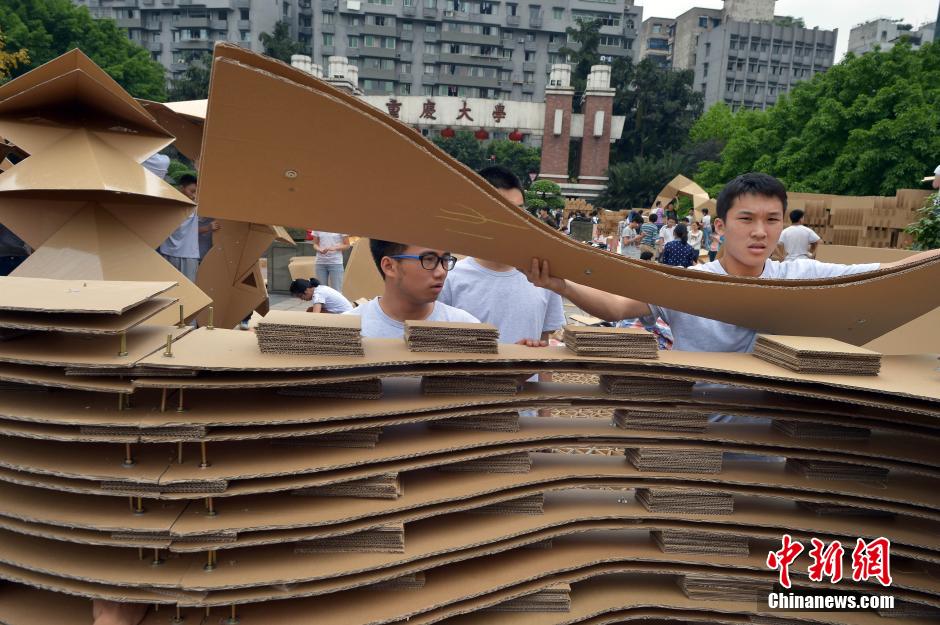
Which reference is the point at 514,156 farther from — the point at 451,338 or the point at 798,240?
the point at 451,338

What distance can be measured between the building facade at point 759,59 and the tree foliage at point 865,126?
165ft

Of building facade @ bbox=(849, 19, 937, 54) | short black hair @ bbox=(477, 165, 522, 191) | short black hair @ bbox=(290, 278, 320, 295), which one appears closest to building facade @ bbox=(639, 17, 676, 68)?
building facade @ bbox=(849, 19, 937, 54)

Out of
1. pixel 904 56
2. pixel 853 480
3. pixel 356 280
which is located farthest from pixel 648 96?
pixel 853 480

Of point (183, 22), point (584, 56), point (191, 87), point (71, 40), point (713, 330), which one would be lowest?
point (713, 330)

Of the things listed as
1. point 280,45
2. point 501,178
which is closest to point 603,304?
point 501,178

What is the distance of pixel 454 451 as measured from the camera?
79.7 inches

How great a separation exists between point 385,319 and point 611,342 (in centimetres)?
121

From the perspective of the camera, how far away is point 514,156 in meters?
48.6

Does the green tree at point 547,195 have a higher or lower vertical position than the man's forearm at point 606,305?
higher

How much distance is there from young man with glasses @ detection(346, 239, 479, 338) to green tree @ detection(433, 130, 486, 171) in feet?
152

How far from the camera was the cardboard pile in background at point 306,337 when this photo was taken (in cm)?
186

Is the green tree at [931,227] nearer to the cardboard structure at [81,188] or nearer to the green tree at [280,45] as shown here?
the cardboard structure at [81,188]

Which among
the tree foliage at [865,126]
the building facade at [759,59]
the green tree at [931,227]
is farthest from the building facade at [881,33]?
the green tree at [931,227]

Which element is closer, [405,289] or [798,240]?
[405,289]
